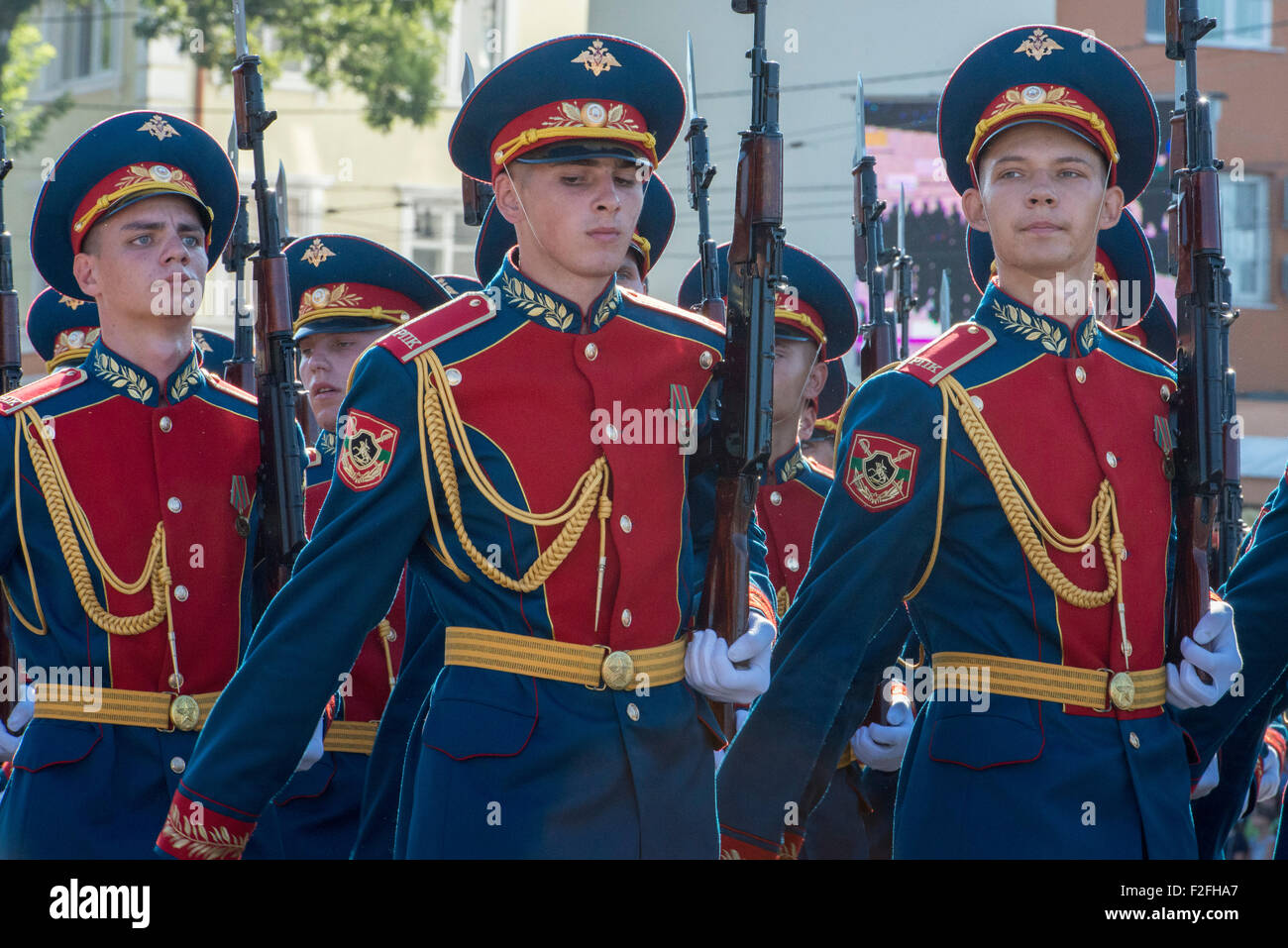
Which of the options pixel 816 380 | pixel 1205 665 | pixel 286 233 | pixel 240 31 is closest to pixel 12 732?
pixel 286 233

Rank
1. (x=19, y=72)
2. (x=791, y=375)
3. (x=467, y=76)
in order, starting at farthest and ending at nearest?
(x=19, y=72), (x=791, y=375), (x=467, y=76)

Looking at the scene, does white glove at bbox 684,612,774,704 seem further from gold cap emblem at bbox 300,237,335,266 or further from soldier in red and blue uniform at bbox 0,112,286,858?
gold cap emblem at bbox 300,237,335,266

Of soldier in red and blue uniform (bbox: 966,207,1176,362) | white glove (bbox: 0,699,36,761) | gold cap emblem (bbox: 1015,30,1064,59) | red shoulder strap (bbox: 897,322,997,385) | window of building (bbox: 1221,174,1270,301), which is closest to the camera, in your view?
red shoulder strap (bbox: 897,322,997,385)

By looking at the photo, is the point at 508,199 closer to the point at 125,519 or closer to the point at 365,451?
the point at 365,451

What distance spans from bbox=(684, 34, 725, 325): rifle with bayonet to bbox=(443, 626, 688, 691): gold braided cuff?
5.04ft

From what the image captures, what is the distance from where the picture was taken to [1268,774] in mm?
5969

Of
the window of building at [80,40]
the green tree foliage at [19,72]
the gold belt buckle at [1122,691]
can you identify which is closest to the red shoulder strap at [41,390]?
the gold belt buckle at [1122,691]

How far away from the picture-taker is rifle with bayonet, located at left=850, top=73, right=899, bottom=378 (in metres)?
7.60

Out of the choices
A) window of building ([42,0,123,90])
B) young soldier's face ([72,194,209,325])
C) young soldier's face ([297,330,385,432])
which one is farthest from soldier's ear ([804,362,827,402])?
window of building ([42,0,123,90])

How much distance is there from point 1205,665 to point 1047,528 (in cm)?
48

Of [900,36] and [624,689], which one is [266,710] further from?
[900,36]

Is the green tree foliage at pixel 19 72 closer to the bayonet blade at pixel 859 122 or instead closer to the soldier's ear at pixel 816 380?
the soldier's ear at pixel 816 380
